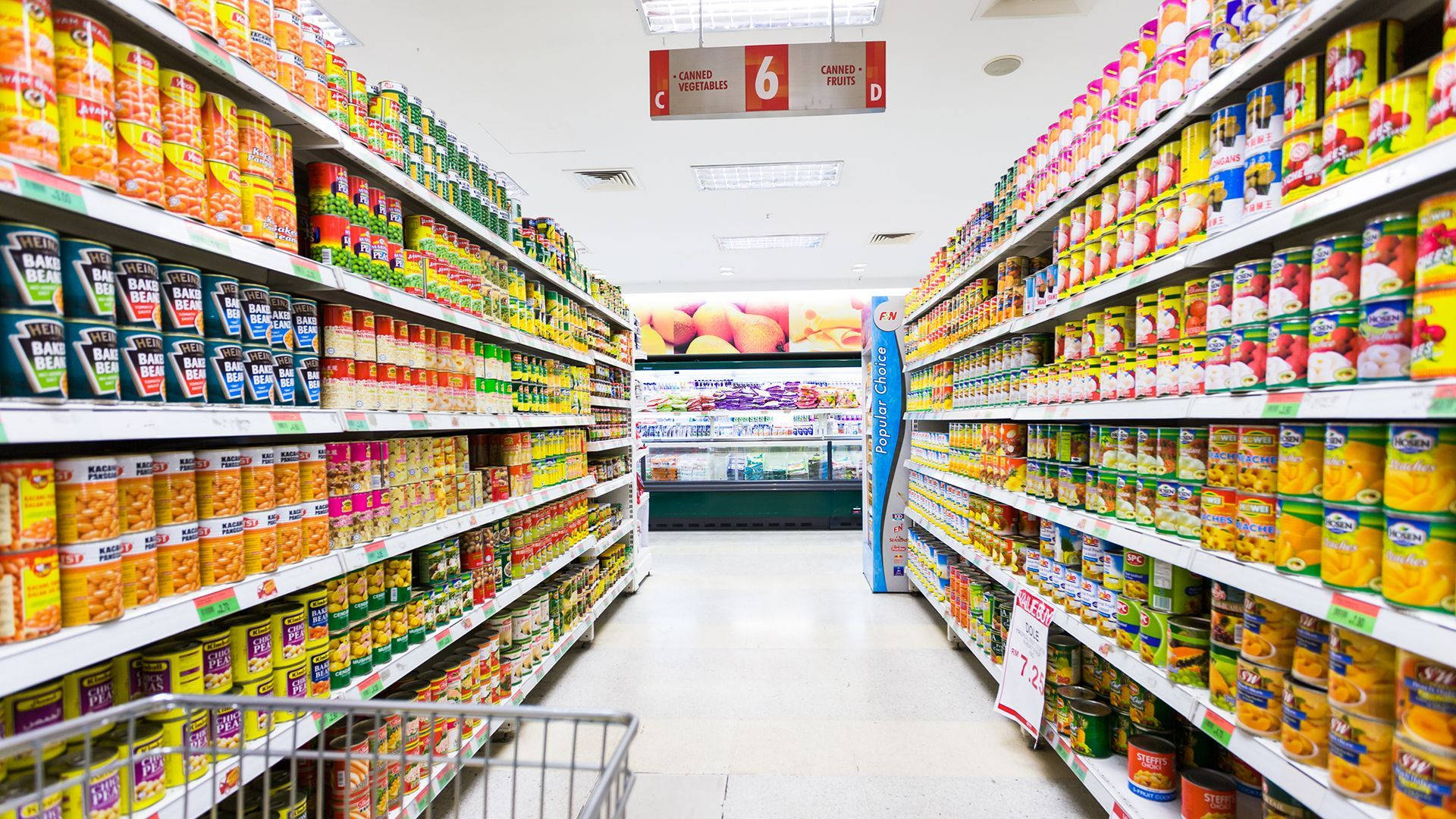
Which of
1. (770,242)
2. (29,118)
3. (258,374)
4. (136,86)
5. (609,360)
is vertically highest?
(770,242)

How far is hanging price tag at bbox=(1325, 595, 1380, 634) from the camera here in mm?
1195

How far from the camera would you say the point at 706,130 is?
5.14 meters

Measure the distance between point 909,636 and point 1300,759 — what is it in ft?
10.1

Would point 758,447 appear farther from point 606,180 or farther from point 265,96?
point 265,96

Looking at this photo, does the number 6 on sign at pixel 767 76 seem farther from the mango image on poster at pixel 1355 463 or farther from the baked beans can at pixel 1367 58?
the mango image on poster at pixel 1355 463

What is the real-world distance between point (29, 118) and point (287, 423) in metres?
→ 0.76

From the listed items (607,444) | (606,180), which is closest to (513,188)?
(606,180)

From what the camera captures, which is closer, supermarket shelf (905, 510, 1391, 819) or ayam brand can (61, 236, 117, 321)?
ayam brand can (61, 236, 117, 321)

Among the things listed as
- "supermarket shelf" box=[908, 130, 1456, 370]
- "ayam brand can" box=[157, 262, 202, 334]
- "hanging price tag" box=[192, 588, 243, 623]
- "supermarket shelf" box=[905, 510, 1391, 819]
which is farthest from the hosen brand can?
"supermarket shelf" box=[905, 510, 1391, 819]

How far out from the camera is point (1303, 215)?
4.51 feet

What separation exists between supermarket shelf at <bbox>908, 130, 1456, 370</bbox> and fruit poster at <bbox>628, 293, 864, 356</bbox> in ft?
24.3

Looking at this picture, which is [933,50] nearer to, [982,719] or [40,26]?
[982,719]

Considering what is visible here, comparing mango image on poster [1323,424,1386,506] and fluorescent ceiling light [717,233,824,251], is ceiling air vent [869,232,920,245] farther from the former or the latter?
mango image on poster [1323,424,1386,506]

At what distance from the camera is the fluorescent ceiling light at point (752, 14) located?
12.0 feet
